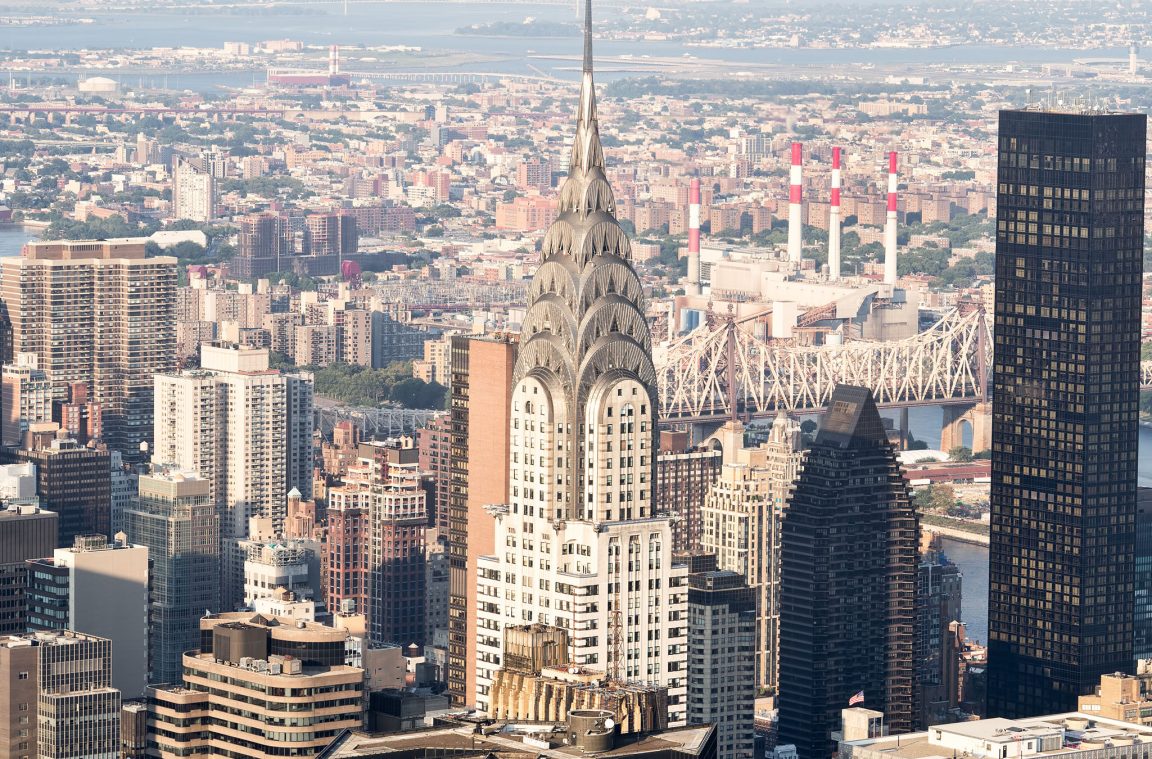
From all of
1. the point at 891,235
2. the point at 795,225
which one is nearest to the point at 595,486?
the point at 891,235

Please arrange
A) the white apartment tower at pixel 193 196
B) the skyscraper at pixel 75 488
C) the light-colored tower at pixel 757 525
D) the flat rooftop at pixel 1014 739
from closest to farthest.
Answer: the flat rooftop at pixel 1014 739 → the light-colored tower at pixel 757 525 → the skyscraper at pixel 75 488 → the white apartment tower at pixel 193 196

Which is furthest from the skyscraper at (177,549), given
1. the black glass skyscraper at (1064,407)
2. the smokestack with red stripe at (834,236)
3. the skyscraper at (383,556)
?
the smokestack with red stripe at (834,236)

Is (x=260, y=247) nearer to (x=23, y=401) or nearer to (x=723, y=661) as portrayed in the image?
(x=23, y=401)

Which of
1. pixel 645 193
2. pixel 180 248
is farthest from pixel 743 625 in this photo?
pixel 645 193

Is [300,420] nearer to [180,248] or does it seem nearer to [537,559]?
[537,559]

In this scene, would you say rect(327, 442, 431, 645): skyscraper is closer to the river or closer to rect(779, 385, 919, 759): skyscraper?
rect(779, 385, 919, 759): skyscraper

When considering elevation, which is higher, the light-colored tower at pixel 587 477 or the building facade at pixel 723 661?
the light-colored tower at pixel 587 477

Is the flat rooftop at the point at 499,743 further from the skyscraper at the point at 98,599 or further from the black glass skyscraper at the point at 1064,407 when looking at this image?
the black glass skyscraper at the point at 1064,407
